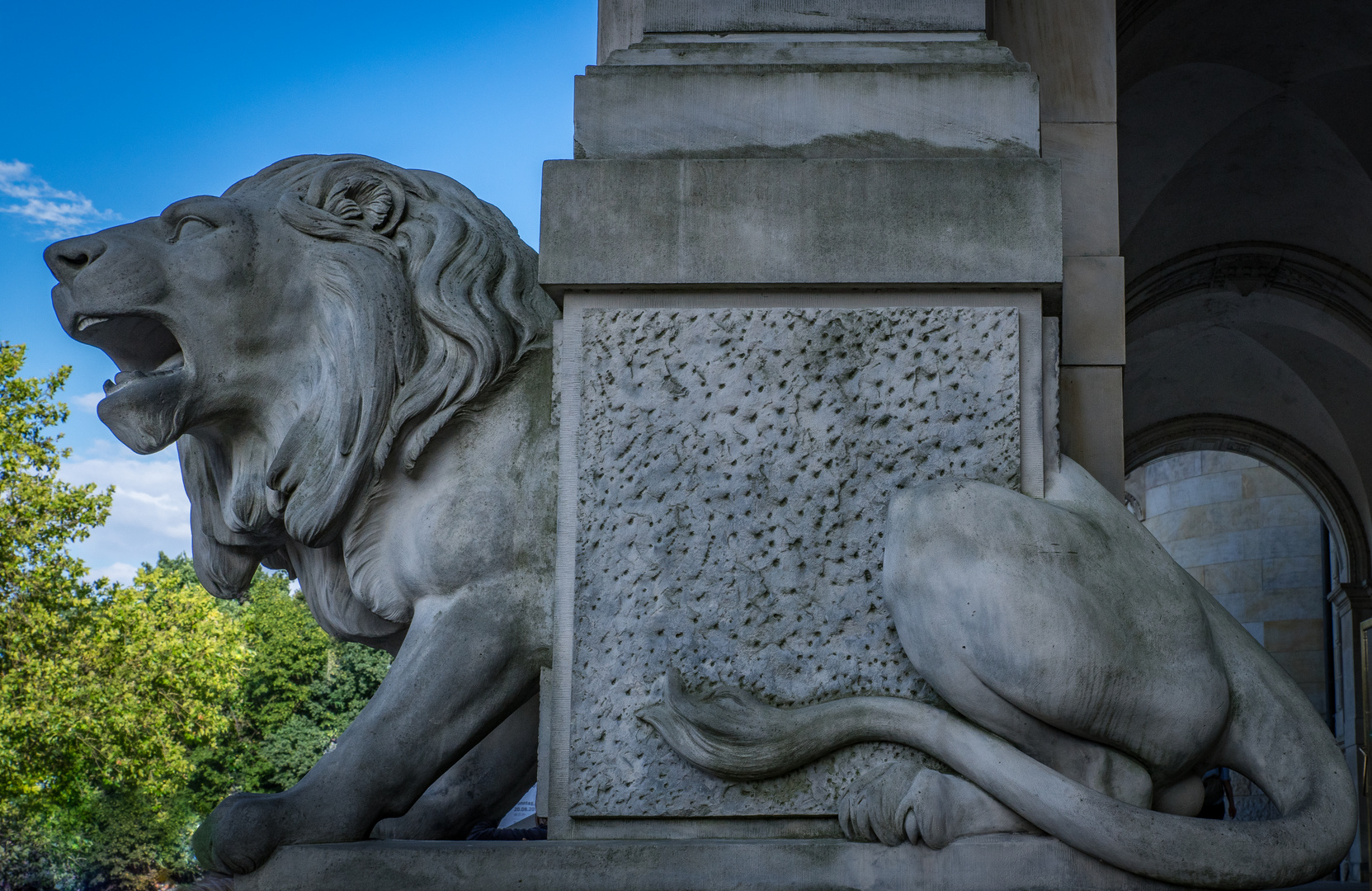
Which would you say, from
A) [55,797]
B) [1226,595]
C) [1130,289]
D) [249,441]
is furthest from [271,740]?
[249,441]

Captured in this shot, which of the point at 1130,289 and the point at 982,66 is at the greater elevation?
the point at 1130,289

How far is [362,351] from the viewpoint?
2725mm

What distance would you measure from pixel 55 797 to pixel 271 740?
16.4 meters

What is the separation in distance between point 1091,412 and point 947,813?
127 centimetres

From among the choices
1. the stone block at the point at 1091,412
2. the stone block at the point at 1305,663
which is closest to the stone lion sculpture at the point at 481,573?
the stone block at the point at 1091,412

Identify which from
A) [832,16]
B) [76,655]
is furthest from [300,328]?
[76,655]

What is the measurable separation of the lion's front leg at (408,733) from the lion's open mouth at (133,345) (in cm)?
78

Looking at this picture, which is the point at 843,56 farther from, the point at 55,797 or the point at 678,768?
the point at 55,797

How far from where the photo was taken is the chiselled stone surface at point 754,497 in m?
2.55

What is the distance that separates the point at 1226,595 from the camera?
17297mm

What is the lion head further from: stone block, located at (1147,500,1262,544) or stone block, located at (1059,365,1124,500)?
stone block, located at (1147,500,1262,544)

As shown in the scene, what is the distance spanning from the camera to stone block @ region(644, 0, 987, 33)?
296 centimetres

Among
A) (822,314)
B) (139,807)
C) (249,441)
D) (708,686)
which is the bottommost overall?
(139,807)

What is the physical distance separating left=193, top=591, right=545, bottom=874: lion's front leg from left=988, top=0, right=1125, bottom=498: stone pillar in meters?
1.48
